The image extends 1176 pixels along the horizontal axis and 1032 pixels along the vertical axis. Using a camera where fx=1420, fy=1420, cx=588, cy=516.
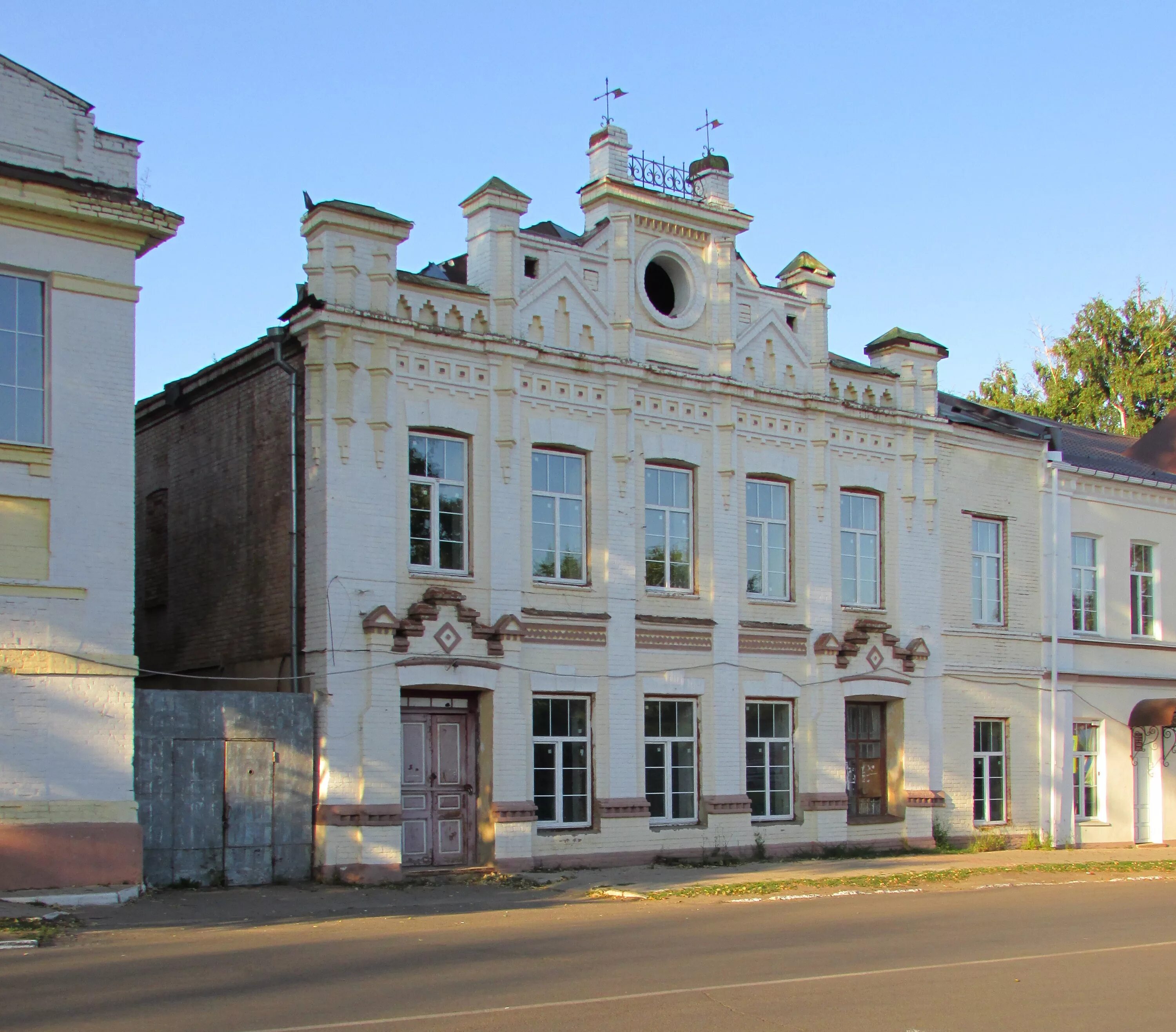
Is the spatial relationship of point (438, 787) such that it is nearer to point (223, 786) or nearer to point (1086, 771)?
point (223, 786)

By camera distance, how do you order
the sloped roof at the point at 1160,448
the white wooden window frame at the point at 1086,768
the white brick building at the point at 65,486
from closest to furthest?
the white brick building at the point at 65,486 < the white wooden window frame at the point at 1086,768 < the sloped roof at the point at 1160,448

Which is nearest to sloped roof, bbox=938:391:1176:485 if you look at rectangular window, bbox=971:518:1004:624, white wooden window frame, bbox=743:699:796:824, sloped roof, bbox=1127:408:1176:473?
sloped roof, bbox=1127:408:1176:473

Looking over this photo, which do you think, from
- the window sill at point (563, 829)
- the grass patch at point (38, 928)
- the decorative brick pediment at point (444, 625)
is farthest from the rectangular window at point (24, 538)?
the window sill at point (563, 829)

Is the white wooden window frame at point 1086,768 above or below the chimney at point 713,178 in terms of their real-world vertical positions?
below

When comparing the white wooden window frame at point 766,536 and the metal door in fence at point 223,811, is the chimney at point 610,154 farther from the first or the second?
the metal door in fence at point 223,811

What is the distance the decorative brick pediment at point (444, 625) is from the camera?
18.4 m

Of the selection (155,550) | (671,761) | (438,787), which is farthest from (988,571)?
(155,550)

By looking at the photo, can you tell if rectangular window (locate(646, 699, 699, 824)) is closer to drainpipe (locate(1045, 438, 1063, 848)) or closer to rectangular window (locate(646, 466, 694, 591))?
rectangular window (locate(646, 466, 694, 591))

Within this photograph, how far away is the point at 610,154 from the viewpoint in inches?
859

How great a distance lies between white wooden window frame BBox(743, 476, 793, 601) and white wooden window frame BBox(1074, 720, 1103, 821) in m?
7.49

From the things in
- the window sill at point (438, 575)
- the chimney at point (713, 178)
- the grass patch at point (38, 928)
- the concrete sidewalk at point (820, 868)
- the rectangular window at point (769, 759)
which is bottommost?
the concrete sidewalk at point (820, 868)

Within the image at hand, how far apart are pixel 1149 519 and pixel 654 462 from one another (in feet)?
40.2

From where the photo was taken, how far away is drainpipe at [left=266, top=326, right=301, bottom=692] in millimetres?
18594

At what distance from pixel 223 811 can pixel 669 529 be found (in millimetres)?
8004
